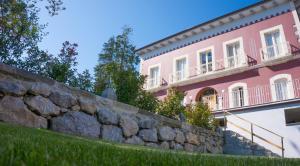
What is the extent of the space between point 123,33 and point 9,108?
261 inches

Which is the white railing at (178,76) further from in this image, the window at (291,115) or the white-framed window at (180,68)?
the window at (291,115)

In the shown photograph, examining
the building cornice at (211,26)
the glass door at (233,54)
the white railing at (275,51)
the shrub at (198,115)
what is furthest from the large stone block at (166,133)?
the building cornice at (211,26)

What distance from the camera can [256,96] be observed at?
14750mm

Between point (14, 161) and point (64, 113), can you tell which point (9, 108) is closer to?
point (64, 113)

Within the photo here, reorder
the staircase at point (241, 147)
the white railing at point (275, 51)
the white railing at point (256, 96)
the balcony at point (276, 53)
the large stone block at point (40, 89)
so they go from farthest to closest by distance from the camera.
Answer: the white railing at point (275, 51), the balcony at point (276, 53), the white railing at point (256, 96), the staircase at point (241, 147), the large stone block at point (40, 89)

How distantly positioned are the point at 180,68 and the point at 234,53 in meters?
4.45

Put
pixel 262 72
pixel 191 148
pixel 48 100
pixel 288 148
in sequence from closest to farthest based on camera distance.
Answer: pixel 48 100
pixel 191 148
pixel 288 148
pixel 262 72

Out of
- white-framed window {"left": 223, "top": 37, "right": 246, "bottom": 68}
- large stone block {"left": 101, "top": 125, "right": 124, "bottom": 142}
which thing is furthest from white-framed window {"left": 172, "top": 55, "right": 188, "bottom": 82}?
large stone block {"left": 101, "top": 125, "right": 124, "bottom": 142}

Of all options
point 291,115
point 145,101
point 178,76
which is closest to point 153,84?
point 178,76

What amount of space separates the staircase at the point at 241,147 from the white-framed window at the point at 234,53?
6611mm

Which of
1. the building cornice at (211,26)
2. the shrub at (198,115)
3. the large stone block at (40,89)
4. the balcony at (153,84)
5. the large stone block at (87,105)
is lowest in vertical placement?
the large stone block at (87,105)

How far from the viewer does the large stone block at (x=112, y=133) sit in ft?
16.0

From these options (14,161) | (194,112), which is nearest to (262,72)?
(194,112)

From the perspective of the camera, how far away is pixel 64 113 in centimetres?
430
